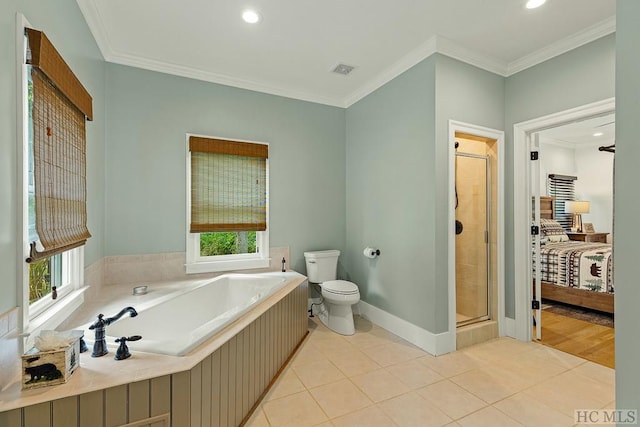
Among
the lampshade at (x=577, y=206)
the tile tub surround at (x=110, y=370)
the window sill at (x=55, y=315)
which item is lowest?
the tile tub surround at (x=110, y=370)

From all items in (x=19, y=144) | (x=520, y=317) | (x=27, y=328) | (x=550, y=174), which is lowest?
(x=520, y=317)

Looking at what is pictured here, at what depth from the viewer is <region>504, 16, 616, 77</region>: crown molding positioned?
88.4 inches

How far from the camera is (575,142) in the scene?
6.08 metres

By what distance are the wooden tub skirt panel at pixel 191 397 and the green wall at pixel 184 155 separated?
1511 millimetres

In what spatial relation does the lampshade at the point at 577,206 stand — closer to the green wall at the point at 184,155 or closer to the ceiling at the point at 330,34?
the ceiling at the point at 330,34

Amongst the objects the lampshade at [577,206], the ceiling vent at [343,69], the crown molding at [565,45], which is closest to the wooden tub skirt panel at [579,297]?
the crown molding at [565,45]

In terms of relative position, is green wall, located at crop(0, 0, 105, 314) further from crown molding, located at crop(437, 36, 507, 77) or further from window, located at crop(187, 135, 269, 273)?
crown molding, located at crop(437, 36, 507, 77)

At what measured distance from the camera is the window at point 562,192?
602 centimetres

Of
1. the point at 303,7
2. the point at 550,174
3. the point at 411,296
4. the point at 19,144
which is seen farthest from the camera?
the point at 550,174

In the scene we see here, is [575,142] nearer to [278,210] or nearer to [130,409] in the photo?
[278,210]

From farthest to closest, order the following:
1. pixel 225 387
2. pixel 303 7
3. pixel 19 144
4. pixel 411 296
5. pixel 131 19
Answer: pixel 411 296 → pixel 131 19 → pixel 303 7 → pixel 225 387 → pixel 19 144

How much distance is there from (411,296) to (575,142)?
19.1ft

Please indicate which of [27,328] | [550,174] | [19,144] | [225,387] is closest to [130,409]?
[225,387]

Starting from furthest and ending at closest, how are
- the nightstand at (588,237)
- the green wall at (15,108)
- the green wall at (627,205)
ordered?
the nightstand at (588,237)
the green wall at (15,108)
the green wall at (627,205)
